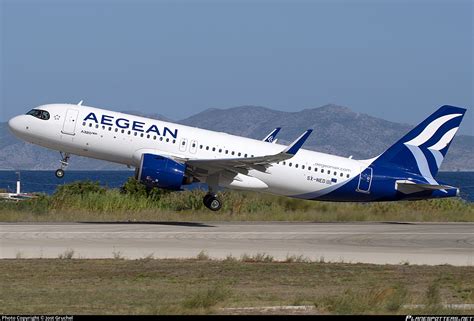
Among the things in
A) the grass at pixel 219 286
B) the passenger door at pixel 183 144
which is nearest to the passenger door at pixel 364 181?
the passenger door at pixel 183 144

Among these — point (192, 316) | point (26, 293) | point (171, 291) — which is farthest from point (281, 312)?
point (26, 293)

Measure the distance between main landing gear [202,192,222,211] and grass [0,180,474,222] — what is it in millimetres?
912

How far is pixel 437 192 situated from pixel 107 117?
13844 millimetres

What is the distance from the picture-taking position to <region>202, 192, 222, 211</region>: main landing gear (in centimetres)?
4019

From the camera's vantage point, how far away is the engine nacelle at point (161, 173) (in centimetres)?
3697

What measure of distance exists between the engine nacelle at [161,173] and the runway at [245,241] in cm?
156

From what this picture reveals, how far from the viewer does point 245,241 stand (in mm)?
30703

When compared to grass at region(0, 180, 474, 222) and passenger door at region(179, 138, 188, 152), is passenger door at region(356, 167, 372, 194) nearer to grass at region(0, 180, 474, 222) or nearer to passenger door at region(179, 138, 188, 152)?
grass at region(0, 180, 474, 222)

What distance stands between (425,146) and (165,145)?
1123 centimetres

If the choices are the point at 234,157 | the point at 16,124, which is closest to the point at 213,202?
the point at 234,157

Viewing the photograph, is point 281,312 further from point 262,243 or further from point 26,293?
point 262,243

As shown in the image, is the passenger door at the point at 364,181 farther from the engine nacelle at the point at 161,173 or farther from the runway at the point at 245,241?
the engine nacelle at the point at 161,173

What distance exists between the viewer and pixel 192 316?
15672 mm

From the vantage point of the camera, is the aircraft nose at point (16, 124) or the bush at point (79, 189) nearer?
the aircraft nose at point (16, 124)
